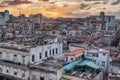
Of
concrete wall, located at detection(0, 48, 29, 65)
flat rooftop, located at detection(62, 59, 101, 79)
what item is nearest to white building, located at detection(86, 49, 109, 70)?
flat rooftop, located at detection(62, 59, 101, 79)

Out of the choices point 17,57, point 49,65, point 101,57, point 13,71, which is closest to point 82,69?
point 49,65

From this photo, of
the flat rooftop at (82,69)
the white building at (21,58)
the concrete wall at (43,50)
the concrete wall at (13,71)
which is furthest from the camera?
the concrete wall at (43,50)

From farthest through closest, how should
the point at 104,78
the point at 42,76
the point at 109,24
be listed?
1. the point at 109,24
2. the point at 104,78
3. the point at 42,76

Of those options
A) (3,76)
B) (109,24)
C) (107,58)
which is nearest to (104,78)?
(107,58)

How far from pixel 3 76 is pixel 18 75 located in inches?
102

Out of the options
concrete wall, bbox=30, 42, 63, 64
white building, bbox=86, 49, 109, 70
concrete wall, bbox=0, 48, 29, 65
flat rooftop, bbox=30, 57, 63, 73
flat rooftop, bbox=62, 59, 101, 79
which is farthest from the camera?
white building, bbox=86, 49, 109, 70

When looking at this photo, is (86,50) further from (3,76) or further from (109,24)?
(109,24)

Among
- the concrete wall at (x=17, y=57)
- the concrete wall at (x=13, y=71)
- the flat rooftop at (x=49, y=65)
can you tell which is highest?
the concrete wall at (x=17, y=57)

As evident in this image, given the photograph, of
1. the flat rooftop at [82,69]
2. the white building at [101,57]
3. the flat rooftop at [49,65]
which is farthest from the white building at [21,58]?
the white building at [101,57]

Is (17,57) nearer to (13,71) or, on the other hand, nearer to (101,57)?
(13,71)

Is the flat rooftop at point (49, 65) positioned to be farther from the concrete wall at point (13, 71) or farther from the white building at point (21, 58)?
the concrete wall at point (13, 71)

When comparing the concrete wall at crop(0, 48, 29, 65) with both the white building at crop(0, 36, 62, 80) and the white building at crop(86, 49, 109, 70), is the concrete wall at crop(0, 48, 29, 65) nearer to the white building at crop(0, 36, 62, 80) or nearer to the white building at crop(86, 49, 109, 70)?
the white building at crop(0, 36, 62, 80)

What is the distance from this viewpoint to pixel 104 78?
3319 cm

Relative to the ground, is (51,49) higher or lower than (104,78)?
higher
